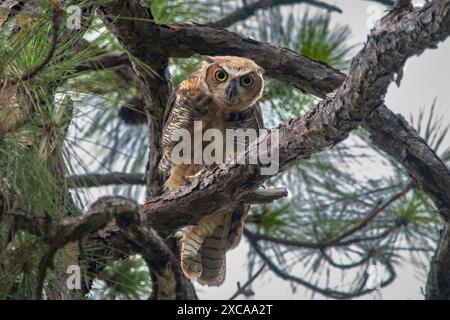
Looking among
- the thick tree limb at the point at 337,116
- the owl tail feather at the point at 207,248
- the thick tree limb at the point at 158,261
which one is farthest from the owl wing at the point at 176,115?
the thick tree limb at the point at 158,261

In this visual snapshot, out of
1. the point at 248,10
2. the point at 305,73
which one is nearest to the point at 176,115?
the point at 305,73

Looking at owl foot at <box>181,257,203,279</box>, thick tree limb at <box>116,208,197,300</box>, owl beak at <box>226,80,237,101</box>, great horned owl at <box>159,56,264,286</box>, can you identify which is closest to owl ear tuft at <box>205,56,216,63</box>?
great horned owl at <box>159,56,264,286</box>

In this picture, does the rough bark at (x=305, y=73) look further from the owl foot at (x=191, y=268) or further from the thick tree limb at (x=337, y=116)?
the owl foot at (x=191, y=268)

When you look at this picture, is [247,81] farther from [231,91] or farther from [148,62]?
[148,62]

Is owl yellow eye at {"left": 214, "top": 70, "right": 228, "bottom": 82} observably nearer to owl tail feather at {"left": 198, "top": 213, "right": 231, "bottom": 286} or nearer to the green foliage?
owl tail feather at {"left": 198, "top": 213, "right": 231, "bottom": 286}

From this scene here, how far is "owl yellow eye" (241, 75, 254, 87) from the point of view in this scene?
2.65m

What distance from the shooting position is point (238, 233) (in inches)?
111

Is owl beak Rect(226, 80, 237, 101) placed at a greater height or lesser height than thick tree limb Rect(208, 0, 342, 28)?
lesser

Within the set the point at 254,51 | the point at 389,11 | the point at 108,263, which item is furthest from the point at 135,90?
the point at 389,11

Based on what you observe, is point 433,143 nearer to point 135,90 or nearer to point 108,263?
point 135,90

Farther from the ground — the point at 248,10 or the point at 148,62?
the point at 248,10

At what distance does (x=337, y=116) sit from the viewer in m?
1.92

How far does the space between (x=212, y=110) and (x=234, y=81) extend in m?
0.11

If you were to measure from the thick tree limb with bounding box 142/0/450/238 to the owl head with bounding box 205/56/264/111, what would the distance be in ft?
1.76
